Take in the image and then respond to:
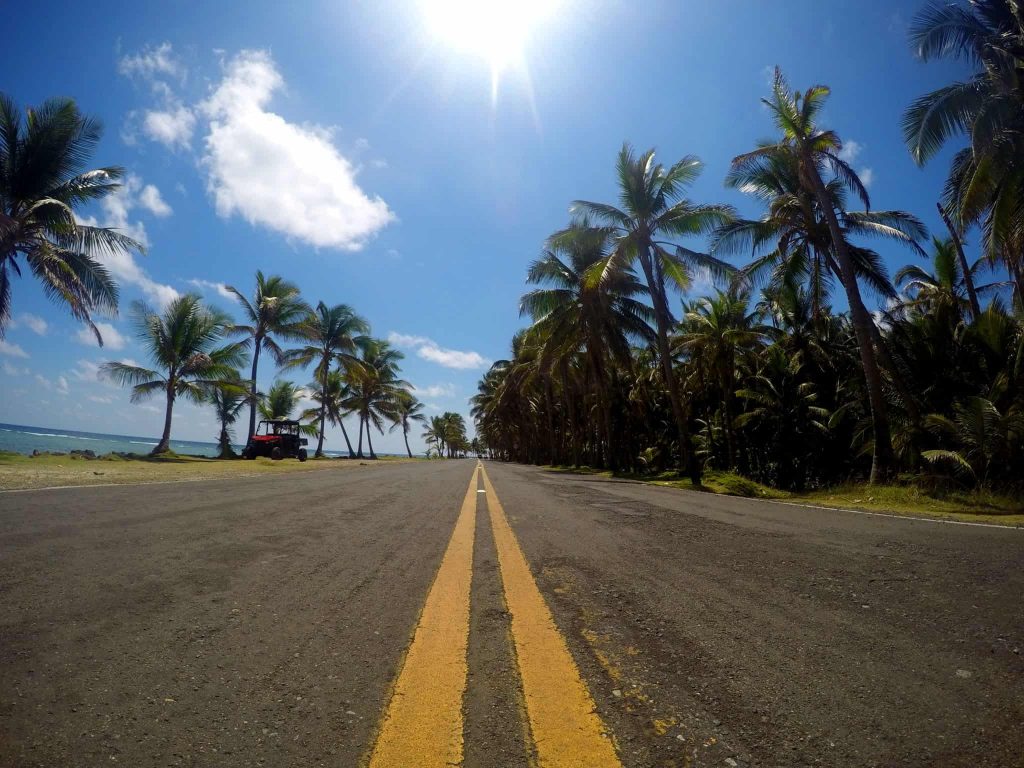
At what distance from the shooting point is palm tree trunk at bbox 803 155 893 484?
1039 cm

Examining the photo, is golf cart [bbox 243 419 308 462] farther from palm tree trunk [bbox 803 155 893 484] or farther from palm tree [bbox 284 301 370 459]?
palm tree trunk [bbox 803 155 893 484]

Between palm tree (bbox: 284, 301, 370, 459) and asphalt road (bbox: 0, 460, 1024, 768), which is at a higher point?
palm tree (bbox: 284, 301, 370, 459)

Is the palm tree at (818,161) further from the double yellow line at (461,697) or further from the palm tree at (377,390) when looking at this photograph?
the palm tree at (377,390)

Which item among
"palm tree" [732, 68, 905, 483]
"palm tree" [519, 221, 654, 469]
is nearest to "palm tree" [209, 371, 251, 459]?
"palm tree" [519, 221, 654, 469]

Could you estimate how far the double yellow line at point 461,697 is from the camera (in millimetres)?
1187

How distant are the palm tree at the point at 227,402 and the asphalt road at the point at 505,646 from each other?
21.7 metres

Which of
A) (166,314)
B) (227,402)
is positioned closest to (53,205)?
(166,314)

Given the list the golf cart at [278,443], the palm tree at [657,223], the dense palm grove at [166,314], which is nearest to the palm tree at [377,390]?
the dense palm grove at [166,314]

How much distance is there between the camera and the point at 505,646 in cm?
185

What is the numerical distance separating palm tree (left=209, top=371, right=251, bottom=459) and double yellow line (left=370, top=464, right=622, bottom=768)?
2491 centimetres

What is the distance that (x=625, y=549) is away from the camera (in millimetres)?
3771

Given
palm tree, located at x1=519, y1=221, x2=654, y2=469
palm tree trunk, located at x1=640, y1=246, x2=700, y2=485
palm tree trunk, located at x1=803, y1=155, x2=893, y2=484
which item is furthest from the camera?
palm tree, located at x1=519, y1=221, x2=654, y2=469

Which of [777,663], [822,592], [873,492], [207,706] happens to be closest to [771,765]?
[777,663]

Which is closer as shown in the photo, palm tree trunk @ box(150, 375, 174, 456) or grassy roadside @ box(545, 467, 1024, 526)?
grassy roadside @ box(545, 467, 1024, 526)
